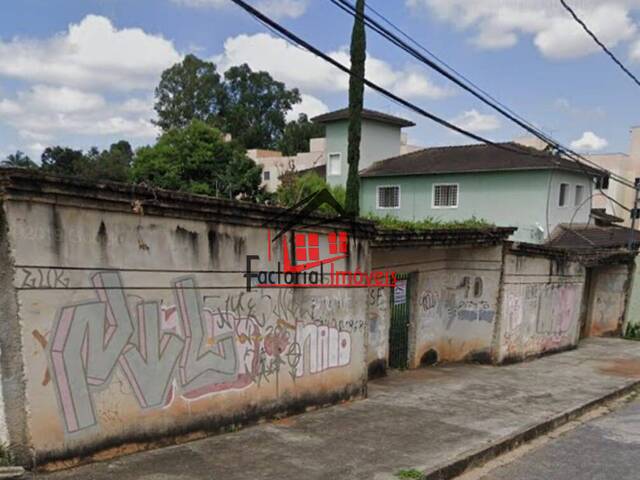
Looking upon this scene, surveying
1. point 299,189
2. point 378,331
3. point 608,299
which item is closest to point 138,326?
point 378,331

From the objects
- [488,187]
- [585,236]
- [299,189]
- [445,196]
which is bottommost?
[585,236]

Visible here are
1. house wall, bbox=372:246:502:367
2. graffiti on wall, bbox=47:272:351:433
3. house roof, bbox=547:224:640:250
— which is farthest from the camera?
house roof, bbox=547:224:640:250

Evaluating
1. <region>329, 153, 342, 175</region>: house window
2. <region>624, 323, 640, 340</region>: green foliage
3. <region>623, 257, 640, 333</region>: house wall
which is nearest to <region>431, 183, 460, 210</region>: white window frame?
<region>329, 153, 342, 175</region>: house window

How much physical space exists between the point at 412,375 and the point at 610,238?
15.4 m

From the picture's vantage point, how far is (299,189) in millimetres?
11156

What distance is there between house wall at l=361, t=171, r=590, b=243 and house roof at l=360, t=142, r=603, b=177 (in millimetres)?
407

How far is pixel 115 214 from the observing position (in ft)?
16.1

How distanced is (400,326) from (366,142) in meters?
20.3

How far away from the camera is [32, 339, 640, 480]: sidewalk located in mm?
5031

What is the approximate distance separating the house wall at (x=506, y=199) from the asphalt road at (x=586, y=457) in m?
16.9

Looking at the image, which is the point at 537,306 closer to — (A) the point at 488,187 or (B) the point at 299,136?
(A) the point at 488,187

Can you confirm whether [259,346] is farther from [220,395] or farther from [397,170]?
[397,170]

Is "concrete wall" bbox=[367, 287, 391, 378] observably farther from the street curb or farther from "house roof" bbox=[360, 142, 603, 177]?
"house roof" bbox=[360, 142, 603, 177]

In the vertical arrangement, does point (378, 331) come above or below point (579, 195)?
below
